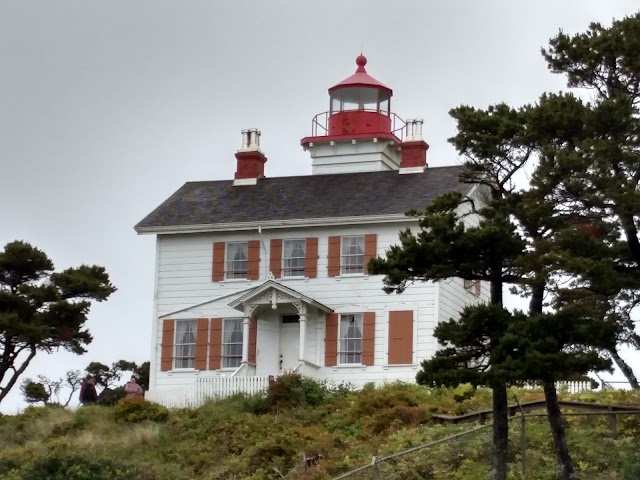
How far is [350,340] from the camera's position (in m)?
35.2

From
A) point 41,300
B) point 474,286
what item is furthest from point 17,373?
point 474,286

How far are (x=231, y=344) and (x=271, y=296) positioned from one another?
2039 millimetres

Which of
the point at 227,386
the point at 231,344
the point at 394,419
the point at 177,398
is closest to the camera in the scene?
the point at 394,419

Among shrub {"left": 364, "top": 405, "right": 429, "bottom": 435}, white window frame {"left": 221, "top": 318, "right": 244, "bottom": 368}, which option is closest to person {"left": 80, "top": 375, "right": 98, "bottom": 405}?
white window frame {"left": 221, "top": 318, "right": 244, "bottom": 368}

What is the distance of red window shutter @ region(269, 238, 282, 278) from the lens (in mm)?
36438

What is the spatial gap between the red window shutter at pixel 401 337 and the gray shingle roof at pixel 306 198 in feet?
8.87

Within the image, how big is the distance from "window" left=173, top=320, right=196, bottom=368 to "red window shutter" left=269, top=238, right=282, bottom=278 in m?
2.65

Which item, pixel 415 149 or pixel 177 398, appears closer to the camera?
pixel 177 398

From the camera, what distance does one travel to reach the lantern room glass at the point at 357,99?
42562 millimetres

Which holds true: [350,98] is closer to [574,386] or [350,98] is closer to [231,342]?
[231,342]

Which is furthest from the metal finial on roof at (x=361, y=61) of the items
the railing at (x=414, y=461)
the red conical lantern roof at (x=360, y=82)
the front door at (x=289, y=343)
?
the railing at (x=414, y=461)

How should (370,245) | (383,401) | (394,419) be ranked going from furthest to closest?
(370,245)
(383,401)
(394,419)

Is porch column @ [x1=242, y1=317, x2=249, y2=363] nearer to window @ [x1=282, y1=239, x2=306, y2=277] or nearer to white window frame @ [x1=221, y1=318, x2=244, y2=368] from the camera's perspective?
white window frame @ [x1=221, y1=318, x2=244, y2=368]

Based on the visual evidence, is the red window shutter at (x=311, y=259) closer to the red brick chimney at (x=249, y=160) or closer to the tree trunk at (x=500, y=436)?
the red brick chimney at (x=249, y=160)
